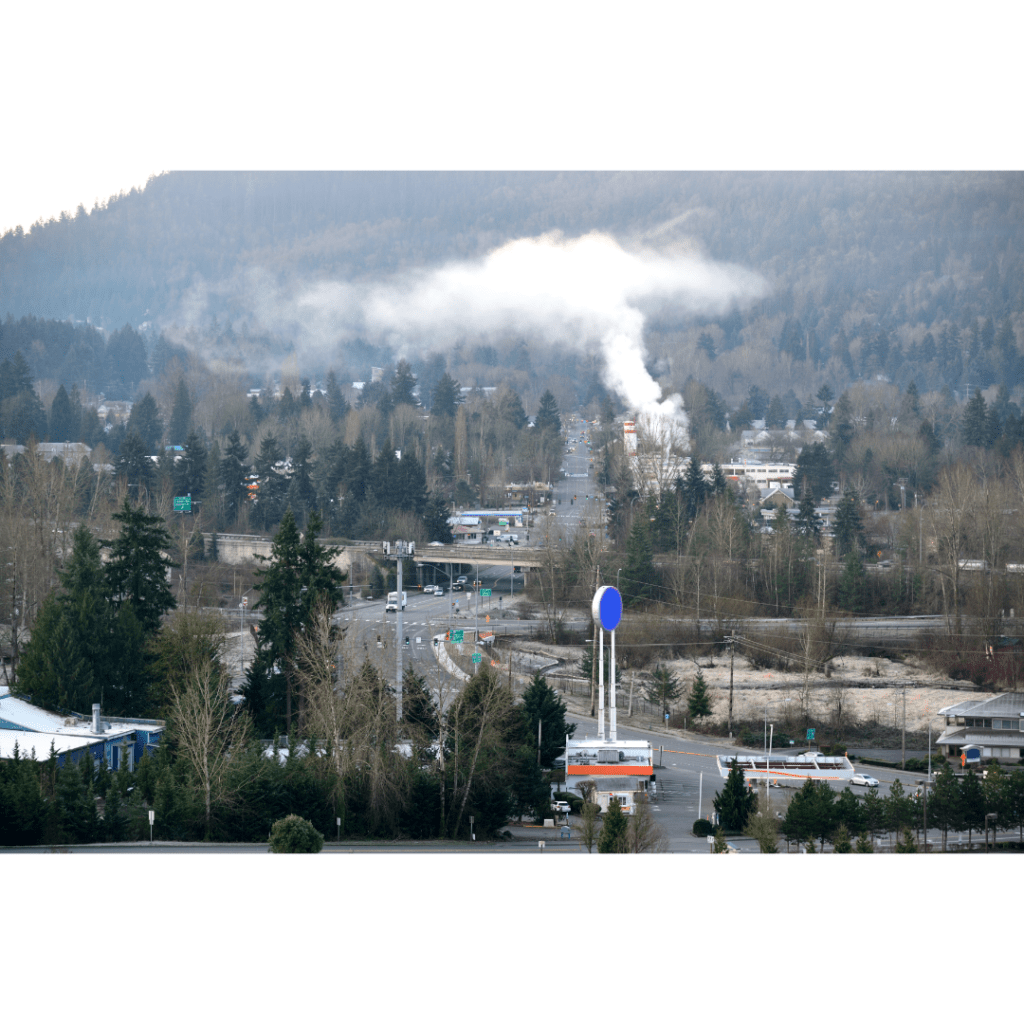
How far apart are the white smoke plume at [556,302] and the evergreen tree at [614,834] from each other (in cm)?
2688

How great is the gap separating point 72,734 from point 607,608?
449 cm

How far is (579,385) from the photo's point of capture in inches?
1629

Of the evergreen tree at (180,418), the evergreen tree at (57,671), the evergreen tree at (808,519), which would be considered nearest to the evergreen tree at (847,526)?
the evergreen tree at (808,519)

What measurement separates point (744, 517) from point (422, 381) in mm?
24207

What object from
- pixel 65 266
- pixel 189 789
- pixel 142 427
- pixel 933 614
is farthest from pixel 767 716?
pixel 65 266

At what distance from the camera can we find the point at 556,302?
41.4 m

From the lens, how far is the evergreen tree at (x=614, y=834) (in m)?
7.49

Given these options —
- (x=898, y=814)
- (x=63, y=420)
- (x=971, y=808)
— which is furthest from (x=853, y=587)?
(x=63, y=420)

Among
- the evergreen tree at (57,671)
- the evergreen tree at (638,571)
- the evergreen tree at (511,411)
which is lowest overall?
the evergreen tree at (57,671)

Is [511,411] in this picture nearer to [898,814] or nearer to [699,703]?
[699,703]

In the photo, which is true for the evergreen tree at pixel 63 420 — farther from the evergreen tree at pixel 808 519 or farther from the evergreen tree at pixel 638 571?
the evergreen tree at pixel 808 519

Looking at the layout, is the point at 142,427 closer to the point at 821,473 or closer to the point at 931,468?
the point at 821,473

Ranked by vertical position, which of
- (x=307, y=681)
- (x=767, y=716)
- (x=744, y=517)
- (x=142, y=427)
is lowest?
(x=767, y=716)

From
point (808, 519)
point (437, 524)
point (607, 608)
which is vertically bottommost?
point (607, 608)
